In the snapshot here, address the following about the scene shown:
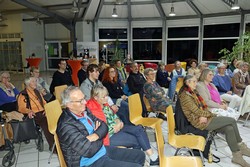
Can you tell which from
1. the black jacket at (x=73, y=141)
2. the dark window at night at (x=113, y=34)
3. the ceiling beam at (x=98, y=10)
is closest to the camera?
the black jacket at (x=73, y=141)

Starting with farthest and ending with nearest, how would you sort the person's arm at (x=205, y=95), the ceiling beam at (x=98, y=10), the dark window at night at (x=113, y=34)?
the dark window at night at (x=113, y=34), the ceiling beam at (x=98, y=10), the person's arm at (x=205, y=95)

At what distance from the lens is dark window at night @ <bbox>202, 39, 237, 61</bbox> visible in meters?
11.2

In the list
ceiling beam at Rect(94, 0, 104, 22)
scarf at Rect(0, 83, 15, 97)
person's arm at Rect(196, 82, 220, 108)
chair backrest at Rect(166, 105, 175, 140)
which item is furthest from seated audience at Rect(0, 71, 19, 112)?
ceiling beam at Rect(94, 0, 104, 22)

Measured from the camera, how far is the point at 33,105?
3582mm

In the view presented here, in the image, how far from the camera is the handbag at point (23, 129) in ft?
10.6

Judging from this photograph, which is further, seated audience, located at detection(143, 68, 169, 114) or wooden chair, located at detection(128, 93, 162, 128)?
seated audience, located at detection(143, 68, 169, 114)

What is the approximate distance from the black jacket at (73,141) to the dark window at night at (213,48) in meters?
10.9

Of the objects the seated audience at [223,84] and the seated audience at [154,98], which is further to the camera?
the seated audience at [223,84]

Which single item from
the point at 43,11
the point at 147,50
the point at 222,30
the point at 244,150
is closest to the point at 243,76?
the point at 244,150

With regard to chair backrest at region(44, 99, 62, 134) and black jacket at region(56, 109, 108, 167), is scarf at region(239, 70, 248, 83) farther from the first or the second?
black jacket at region(56, 109, 108, 167)

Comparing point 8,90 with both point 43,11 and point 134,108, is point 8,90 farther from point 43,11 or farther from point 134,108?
point 43,11

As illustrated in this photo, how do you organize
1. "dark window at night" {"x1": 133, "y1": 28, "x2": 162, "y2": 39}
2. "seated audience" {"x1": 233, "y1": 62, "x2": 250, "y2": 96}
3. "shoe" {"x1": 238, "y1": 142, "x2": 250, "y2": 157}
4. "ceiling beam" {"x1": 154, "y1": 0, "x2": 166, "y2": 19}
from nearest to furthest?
"shoe" {"x1": 238, "y1": 142, "x2": 250, "y2": 157} → "seated audience" {"x1": 233, "y1": 62, "x2": 250, "y2": 96} → "ceiling beam" {"x1": 154, "y1": 0, "x2": 166, "y2": 19} → "dark window at night" {"x1": 133, "y1": 28, "x2": 162, "y2": 39}

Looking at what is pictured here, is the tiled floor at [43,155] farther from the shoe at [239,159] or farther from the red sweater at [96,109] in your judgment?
the red sweater at [96,109]

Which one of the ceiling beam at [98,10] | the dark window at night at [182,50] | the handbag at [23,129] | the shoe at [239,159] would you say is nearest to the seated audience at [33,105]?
the handbag at [23,129]
